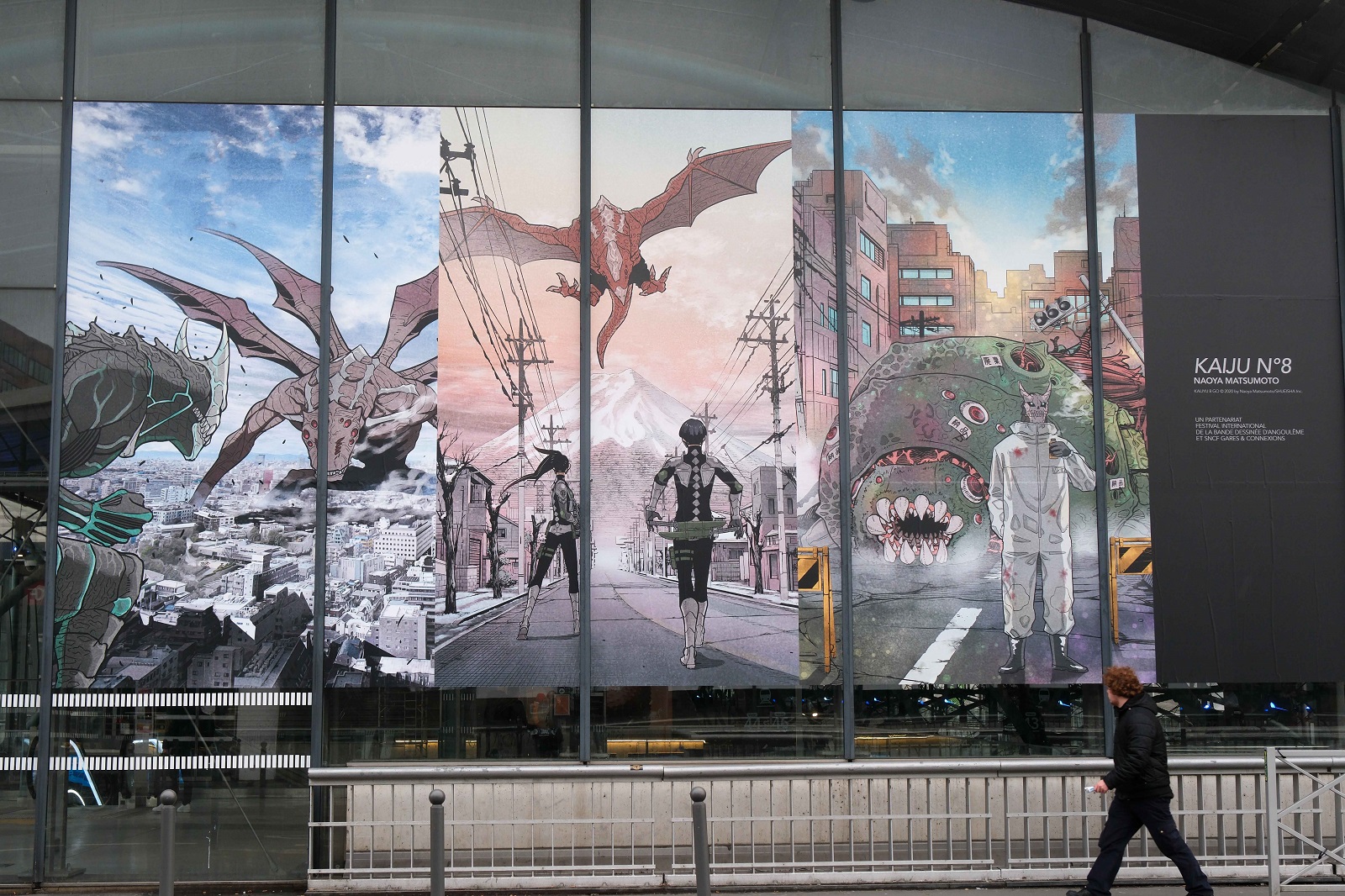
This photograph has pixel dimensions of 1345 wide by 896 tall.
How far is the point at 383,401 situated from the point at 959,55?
6.24m

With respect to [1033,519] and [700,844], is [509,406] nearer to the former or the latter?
[700,844]

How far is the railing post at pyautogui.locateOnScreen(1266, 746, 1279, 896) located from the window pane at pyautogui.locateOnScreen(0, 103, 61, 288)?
10780 millimetres

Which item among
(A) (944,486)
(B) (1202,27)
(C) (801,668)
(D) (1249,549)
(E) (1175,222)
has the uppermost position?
(B) (1202,27)

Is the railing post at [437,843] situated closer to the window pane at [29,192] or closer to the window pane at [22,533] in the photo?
the window pane at [22,533]

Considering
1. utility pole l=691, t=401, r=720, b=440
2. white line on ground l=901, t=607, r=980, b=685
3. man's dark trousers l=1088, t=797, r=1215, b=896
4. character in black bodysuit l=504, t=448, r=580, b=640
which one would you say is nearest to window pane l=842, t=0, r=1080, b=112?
utility pole l=691, t=401, r=720, b=440

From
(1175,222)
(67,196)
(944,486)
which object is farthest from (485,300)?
(1175,222)

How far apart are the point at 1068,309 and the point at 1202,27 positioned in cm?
297

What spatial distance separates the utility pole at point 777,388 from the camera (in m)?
9.40

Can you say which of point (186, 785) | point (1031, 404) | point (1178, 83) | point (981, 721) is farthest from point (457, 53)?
point (981, 721)

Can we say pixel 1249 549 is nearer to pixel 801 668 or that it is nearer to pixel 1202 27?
pixel 801 668

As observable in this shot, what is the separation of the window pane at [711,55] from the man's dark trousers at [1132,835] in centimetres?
644

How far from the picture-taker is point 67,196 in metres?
9.31

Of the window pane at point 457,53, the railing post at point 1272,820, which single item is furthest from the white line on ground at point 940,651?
the window pane at point 457,53

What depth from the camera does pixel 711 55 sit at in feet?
32.0
